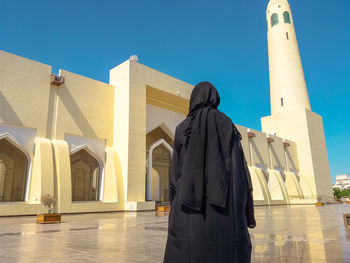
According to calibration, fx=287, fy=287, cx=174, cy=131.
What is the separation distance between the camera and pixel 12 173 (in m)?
11.9

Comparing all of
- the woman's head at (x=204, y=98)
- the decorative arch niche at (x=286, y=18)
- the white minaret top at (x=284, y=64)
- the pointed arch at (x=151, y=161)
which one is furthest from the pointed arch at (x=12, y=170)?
the decorative arch niche at (x=286, y=18)

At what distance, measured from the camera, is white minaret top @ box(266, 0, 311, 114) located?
29.4 meters

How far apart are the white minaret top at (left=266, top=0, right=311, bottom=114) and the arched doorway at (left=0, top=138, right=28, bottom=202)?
83.2 ft

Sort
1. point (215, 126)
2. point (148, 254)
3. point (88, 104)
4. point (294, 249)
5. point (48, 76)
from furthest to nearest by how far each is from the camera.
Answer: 1. point (88, 104)
2. point (48, 76)
3. point (294, 249)
4. point (148, 254)
5. point (215, 126)

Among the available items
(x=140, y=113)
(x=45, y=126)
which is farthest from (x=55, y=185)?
(x=140, y=113)

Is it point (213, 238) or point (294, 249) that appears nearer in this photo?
point (213, 238)

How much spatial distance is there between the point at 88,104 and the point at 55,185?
14.7 ft

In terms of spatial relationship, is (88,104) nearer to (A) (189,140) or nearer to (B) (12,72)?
(B) (12,72)

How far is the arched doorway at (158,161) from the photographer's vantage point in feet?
53.4

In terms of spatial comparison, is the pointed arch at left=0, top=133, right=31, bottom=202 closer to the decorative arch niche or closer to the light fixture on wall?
the light fixture on wall

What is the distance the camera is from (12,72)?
40.3 ft

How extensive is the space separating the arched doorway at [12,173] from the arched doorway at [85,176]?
A: 95.0 inches

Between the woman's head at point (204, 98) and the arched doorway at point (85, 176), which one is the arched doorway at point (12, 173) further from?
the woman's head at point (204, 98)

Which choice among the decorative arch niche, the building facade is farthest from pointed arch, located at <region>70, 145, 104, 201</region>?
the building facade
